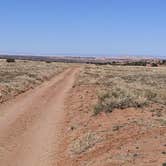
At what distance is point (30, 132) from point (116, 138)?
385 cm

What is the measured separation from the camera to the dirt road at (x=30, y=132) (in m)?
12.7

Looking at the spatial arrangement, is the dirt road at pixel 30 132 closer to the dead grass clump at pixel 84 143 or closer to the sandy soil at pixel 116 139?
the sandy soil at pixel 116 139

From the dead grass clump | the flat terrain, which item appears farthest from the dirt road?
the dead grass clump

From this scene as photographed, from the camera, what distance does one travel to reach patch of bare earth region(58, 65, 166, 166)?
37.3 feet

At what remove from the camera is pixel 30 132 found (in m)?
16.6

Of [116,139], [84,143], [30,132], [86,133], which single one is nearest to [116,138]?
[116,139]

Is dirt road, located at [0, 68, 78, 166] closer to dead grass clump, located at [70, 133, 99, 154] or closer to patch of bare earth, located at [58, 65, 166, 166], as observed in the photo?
patch of bare earth, located at [58, 65, 166, 166]

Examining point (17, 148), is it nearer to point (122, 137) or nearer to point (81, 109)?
point (122, 137)

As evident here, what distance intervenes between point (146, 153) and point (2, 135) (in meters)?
6.25

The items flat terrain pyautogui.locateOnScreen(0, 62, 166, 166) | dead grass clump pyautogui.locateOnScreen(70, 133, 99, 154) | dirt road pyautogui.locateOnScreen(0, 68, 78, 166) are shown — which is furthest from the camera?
dead grass clump pyautogui.locateOnScreen(70, 133, 99, 154)

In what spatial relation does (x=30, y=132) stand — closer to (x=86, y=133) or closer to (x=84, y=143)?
(x=86, y=133)

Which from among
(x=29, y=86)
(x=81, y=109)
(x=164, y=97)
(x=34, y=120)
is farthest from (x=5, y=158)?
(x=29, y=86)

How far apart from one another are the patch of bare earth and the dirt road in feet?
1.56

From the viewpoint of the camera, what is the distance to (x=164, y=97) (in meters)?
25.8
